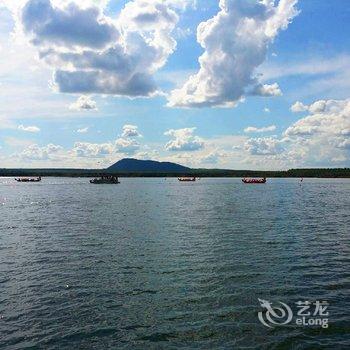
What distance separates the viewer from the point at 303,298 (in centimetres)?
2645

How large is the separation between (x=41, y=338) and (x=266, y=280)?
A: 1631 cm

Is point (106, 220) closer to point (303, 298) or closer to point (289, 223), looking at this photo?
point (289, 223)

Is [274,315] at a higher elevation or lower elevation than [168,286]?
lower

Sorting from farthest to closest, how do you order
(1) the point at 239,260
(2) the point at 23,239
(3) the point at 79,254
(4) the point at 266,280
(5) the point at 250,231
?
(5) the point at 250,231 → (2) the point at 23,239 → (3) the point at 79,254 → (1) the point at 239,260 → (4) the point at 266,280

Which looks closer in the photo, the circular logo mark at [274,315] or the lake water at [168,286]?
the lake water at [168,286]

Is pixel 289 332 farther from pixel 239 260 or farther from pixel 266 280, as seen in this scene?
pixel 239 260

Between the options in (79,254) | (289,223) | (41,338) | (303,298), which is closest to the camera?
(41,338)

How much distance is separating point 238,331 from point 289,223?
44.6m

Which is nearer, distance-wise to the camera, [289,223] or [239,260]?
[239,260]

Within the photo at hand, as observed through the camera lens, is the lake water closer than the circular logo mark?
Yes

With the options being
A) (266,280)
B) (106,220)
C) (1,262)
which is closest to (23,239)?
(1,262)

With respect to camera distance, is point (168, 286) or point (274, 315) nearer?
point (274, 315)

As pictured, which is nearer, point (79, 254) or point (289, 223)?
point (79, 254)

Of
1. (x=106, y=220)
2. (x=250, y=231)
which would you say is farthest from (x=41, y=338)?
(x=106, y=220)
